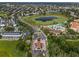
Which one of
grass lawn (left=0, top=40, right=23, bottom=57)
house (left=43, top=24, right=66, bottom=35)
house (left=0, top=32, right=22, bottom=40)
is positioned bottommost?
grass lawn (left=0, top=40, right=23, bottom=57)

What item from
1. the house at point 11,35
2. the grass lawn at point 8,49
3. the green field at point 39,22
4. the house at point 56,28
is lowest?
the grass lawn at point 8,49

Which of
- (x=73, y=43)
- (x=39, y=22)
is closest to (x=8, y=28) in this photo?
(x=39, y=22)

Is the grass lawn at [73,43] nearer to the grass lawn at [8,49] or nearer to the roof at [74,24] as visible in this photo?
the roof at [74,24]

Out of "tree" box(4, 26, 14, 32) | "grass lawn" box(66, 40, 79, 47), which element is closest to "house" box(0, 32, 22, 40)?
"tree" box(4, 26, 14, 32)

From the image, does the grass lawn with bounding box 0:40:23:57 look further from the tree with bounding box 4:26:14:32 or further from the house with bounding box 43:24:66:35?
the house with bounding box 43:24:66:35

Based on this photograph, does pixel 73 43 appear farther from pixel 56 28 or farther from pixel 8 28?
pixel 8 28


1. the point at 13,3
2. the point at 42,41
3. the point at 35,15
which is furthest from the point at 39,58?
the point at 13,3

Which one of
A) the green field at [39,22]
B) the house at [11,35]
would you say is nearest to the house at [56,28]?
the green field at [39,22]

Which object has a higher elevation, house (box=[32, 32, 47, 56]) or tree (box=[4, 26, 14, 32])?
tree (box=[4, 26, 14, 32])
